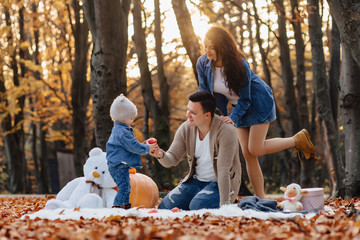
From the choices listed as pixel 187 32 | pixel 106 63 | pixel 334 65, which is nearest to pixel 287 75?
pixel 334 65

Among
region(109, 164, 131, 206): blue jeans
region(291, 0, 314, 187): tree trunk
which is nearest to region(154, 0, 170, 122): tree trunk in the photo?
region(291, 0, 314, 187): tree trunk

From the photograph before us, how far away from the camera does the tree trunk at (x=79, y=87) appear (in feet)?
45.4

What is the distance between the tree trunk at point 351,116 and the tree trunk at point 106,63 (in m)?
3.84

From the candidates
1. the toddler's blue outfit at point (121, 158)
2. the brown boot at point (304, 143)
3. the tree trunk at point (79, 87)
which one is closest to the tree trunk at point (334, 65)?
the brown boot at point (304, 143)

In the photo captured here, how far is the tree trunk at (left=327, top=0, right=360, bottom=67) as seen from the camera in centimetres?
603

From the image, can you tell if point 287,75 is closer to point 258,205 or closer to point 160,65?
point 160,65

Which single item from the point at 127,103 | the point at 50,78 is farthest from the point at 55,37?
the point at 127,103

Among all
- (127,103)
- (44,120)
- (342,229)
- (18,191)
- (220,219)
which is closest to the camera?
(342,229)

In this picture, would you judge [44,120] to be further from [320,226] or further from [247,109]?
[320,226]

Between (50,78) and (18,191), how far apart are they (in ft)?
14.9

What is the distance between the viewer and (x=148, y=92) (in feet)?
44.4

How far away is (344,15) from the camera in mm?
6137

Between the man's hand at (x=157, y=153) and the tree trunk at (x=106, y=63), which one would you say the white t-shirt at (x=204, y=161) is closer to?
the man's hand at (x=157, y=153)

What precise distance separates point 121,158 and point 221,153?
121 cm
